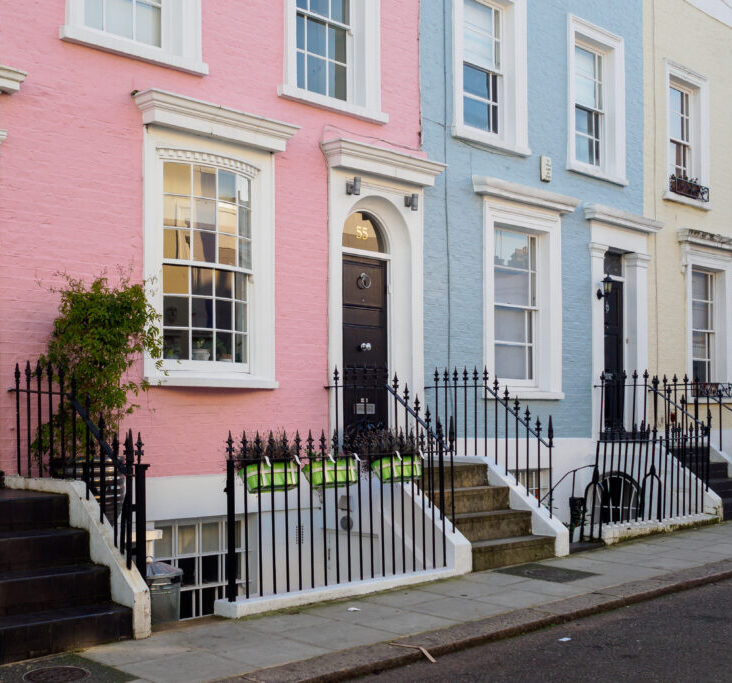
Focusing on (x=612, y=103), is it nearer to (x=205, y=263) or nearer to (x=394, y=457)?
(x=205, y=263)

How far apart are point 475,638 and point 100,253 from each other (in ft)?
15.1

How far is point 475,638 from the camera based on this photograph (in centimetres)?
665

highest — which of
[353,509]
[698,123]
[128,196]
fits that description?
[698,123]

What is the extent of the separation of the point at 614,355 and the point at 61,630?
10.2m

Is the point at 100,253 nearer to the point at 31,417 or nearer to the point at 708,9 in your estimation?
the point at 31,417

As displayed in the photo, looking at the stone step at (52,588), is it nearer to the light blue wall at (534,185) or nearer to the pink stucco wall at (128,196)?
the pink stucco wall at (128,196)

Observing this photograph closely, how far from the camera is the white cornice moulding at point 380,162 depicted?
407 inches

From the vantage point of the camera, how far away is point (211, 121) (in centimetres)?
917

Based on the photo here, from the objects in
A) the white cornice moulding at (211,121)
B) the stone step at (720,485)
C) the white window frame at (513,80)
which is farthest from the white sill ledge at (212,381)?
the stone step at (720,485)

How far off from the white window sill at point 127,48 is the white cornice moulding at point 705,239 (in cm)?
893

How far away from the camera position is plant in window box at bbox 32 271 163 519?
7723 millimetres

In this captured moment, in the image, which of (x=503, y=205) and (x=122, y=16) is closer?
(x=122, y=16)

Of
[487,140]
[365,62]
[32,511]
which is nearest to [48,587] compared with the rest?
[32,511]

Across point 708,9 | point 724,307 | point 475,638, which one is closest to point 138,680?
point 475,638
